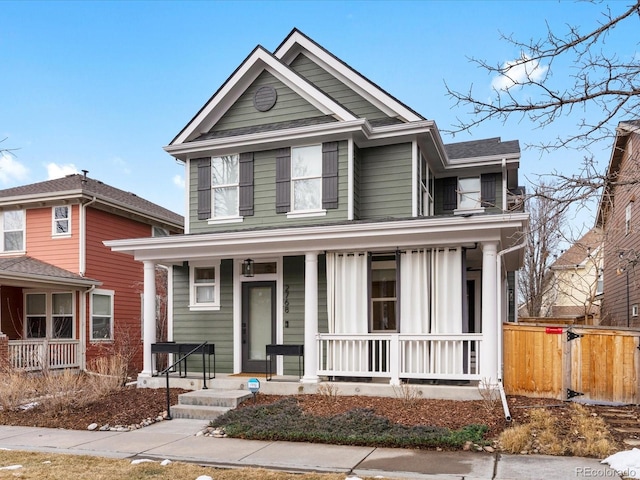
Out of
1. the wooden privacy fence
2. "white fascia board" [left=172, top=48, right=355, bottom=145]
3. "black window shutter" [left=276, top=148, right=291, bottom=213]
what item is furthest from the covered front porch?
"white fascia board" [left=172, top=48, right=355, bottom=145]

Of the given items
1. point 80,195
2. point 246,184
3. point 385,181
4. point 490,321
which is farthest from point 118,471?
point 80,195

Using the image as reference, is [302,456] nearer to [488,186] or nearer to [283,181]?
[283,181]

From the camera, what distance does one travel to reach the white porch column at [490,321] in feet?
29.5

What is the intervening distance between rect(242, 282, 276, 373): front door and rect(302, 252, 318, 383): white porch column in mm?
1551

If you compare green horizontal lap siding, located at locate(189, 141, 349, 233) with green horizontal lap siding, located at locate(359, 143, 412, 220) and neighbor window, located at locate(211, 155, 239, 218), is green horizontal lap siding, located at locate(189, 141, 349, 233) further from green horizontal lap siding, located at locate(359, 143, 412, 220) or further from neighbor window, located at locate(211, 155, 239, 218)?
green horizontal lap siding, located at locate(359, 143, 412, 220)

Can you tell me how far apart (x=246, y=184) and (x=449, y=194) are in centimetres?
534

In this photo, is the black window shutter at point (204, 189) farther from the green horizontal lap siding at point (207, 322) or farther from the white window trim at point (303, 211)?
the white window trim at point (303, 211)

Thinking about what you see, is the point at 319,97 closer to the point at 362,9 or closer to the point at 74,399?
the point at 362,9

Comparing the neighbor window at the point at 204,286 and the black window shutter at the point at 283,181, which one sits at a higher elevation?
the black window shutter at the point at 283,181

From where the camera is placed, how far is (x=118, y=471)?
5.98 meters

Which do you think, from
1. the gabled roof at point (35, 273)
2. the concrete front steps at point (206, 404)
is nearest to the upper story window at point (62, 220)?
the gabled roof at point (35, 273)

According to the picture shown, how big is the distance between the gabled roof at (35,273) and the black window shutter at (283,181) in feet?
23.5

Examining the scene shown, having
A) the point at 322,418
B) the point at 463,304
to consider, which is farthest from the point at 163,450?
the point at 463,304

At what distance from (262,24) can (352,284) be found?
23.7 ft
